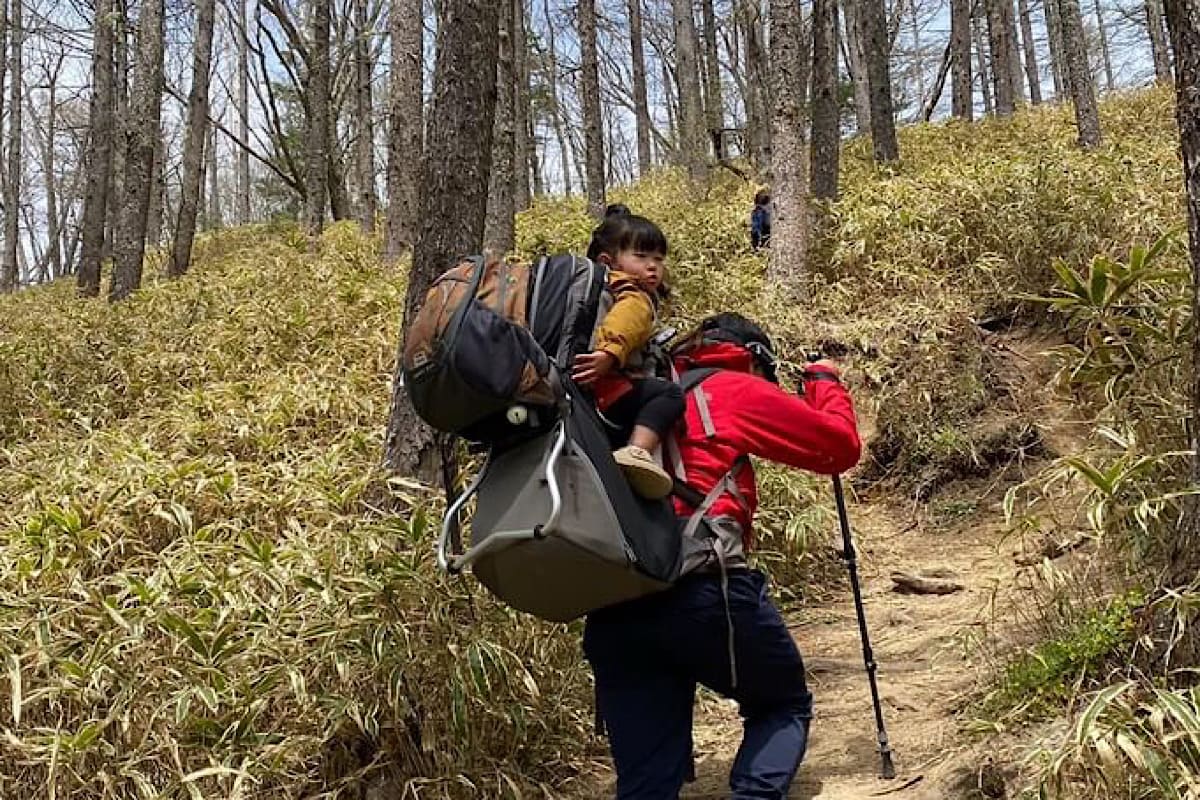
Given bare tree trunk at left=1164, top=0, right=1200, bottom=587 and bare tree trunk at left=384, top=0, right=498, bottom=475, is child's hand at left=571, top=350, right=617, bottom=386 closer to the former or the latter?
bare tree trunk at left=1164, top=0, right=1200, bottom=587

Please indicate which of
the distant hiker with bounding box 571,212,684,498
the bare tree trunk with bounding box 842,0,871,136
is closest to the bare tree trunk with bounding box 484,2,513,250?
the distant hiker with bounding box 571,212,684,498

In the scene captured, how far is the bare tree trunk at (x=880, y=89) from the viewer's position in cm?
1314

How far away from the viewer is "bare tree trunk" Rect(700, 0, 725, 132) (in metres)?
20.6

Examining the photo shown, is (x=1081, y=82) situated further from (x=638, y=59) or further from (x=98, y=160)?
(x=98, y=160)

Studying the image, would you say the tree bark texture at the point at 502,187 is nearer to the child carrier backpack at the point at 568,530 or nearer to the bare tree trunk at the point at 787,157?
the bare tree trunk at the point at 787,157

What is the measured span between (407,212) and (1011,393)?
6532 millimetres

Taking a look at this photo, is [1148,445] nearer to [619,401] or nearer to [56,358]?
[619,401]

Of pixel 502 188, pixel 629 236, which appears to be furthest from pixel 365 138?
pixel 629 236

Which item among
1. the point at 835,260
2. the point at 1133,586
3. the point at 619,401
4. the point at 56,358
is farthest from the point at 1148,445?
the point at 56,358

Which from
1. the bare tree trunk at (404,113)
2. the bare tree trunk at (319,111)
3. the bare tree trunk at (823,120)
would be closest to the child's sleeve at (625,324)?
the bare tree trunk at (404,113)

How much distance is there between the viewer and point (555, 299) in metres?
2.67

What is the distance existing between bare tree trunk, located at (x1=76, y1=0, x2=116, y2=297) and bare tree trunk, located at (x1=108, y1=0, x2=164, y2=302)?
2.05 meters

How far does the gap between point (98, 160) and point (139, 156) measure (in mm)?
4780

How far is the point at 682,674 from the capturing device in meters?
2.66
